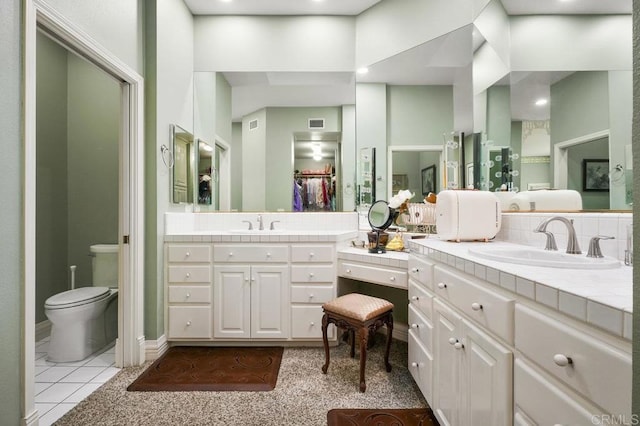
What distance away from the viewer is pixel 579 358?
1.98 ft

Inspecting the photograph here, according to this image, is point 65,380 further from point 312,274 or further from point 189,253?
point 312,274

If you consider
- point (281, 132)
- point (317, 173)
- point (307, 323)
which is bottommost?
point (307, 323)

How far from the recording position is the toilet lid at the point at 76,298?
6.48 ft

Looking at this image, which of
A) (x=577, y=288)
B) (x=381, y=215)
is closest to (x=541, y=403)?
(x=577, y=288)

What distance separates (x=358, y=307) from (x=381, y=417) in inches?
22.7

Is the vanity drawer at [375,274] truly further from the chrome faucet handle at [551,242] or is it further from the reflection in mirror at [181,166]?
the reflection in mirror at [181,166]

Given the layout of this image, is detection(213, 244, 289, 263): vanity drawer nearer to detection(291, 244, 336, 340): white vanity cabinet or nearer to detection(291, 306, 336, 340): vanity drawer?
detection(291, 244, 336, 340): white vanity cabinet

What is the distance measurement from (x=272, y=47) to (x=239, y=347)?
9.05 ft

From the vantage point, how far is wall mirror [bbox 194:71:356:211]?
2768mm

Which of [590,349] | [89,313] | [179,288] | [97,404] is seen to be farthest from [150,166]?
[590,349]

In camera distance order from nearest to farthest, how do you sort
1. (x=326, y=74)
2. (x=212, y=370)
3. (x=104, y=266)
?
(x=212, y=370) → (x=104, y=266) → (x=326, y=74)

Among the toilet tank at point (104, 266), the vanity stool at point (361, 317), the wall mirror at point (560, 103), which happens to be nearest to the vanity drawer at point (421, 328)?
the vanity stool at point (361, 317)

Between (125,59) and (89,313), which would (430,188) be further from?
(89,313)

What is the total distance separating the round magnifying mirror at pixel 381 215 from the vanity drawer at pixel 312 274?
19.8 inches
